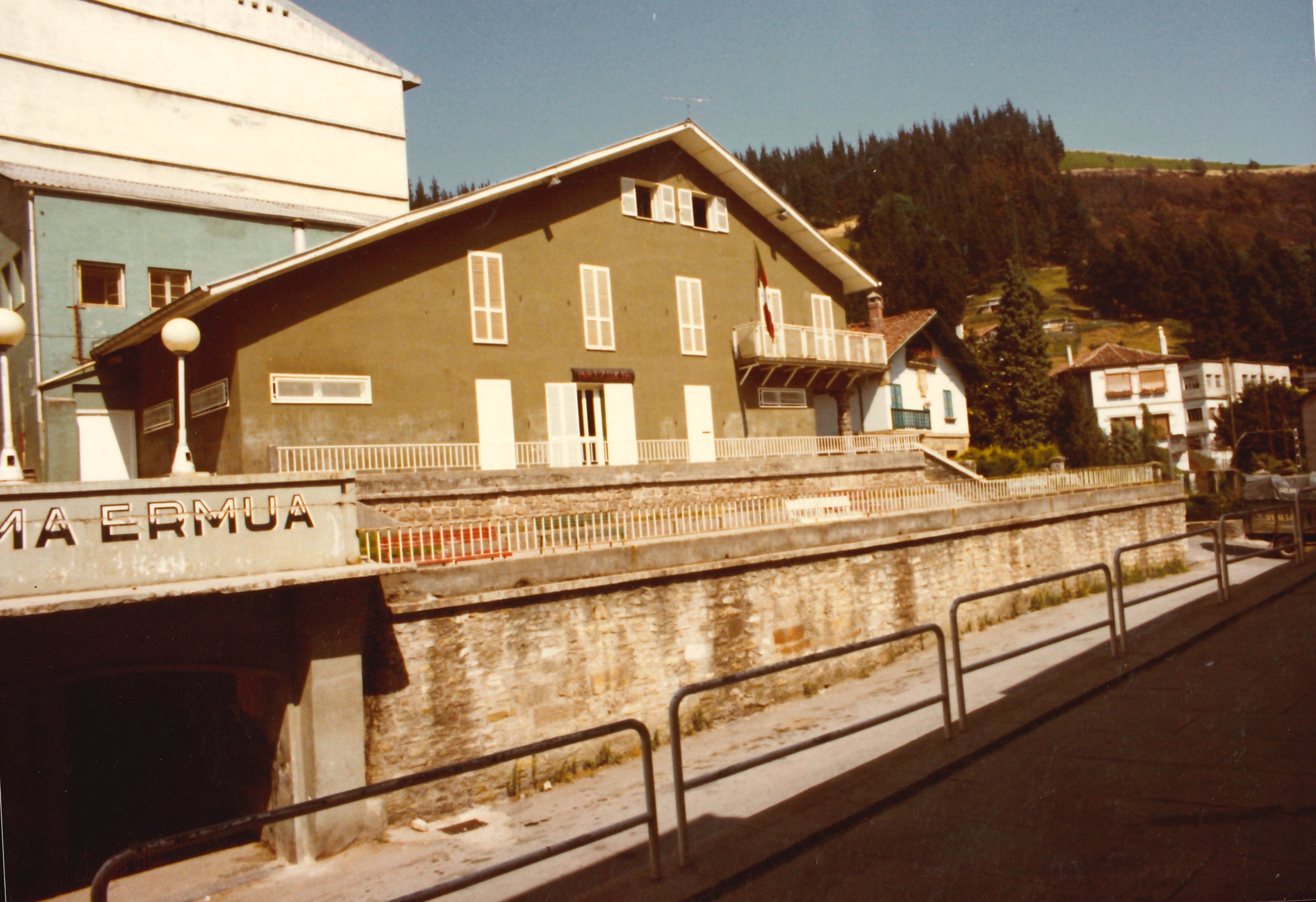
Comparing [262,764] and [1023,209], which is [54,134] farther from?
[1023,209]

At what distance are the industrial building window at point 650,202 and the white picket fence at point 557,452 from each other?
6262 mm

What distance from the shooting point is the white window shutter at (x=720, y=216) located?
25.9 m

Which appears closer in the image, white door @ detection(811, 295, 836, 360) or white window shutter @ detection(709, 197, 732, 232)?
white window shutter @ detection(709, 197, 732, 232)

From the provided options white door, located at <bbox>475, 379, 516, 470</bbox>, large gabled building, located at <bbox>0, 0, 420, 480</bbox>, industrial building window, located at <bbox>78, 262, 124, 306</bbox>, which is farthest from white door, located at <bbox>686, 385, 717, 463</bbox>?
industrial building window, located at <bbox>78, 262, 124, 306</bbox>

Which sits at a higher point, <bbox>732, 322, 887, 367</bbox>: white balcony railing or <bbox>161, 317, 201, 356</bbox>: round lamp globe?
<bbox>732, 322, 887, 367</bbox>: white balcony railing

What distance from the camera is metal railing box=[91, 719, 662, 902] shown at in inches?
125

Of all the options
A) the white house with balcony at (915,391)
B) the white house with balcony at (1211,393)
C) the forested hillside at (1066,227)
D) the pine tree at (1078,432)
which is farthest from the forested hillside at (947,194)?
the white house with balcony at (915,391)

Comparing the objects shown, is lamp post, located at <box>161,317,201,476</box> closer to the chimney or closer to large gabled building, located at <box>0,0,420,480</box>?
large gabled building, located at <box>0,0,420,480</box>

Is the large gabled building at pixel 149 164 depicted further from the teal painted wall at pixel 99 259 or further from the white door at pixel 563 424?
the white door at pixel 563 424

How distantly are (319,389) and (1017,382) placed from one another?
108 ft

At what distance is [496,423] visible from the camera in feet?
67.7

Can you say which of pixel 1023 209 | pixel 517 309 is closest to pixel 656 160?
pixel 517 309

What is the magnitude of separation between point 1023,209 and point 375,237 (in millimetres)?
104110

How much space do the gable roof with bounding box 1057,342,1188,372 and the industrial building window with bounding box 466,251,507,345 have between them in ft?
143
